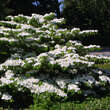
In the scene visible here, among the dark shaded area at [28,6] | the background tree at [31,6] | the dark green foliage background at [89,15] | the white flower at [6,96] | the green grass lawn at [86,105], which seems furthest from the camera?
the dark green foliage background at [89,15]

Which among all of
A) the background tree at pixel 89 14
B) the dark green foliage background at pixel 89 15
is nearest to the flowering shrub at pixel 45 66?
the dark green foliage background at pixel 89 15

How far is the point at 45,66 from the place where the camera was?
477 cm

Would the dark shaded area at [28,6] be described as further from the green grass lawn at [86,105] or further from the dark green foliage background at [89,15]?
the green grass lawn at [86,105]

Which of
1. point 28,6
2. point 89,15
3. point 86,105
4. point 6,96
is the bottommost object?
point 86,105

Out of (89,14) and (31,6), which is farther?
(89,14)

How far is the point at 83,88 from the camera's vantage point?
5273 millimetres

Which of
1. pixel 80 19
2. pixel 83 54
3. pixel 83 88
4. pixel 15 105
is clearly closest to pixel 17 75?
pixel 15 105

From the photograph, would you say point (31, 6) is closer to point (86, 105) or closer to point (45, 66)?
point (45, 66)

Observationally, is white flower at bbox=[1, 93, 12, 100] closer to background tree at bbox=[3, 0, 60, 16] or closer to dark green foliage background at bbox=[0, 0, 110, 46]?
background tree at bbox=[3, 0, 60, 16]

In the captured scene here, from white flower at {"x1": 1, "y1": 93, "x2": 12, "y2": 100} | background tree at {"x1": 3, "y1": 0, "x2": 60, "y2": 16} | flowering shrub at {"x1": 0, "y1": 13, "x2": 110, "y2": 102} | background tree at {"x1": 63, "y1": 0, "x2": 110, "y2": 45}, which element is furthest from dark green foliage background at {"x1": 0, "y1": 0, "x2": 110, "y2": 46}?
white flower at {"x1": 1, "y1": 93, "x2": 12, "y2": 100}

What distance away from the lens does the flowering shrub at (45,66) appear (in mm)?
4637

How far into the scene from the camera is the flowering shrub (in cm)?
464

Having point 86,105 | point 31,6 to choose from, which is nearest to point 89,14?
point 31,6

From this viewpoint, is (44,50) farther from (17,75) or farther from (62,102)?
(62,102)
